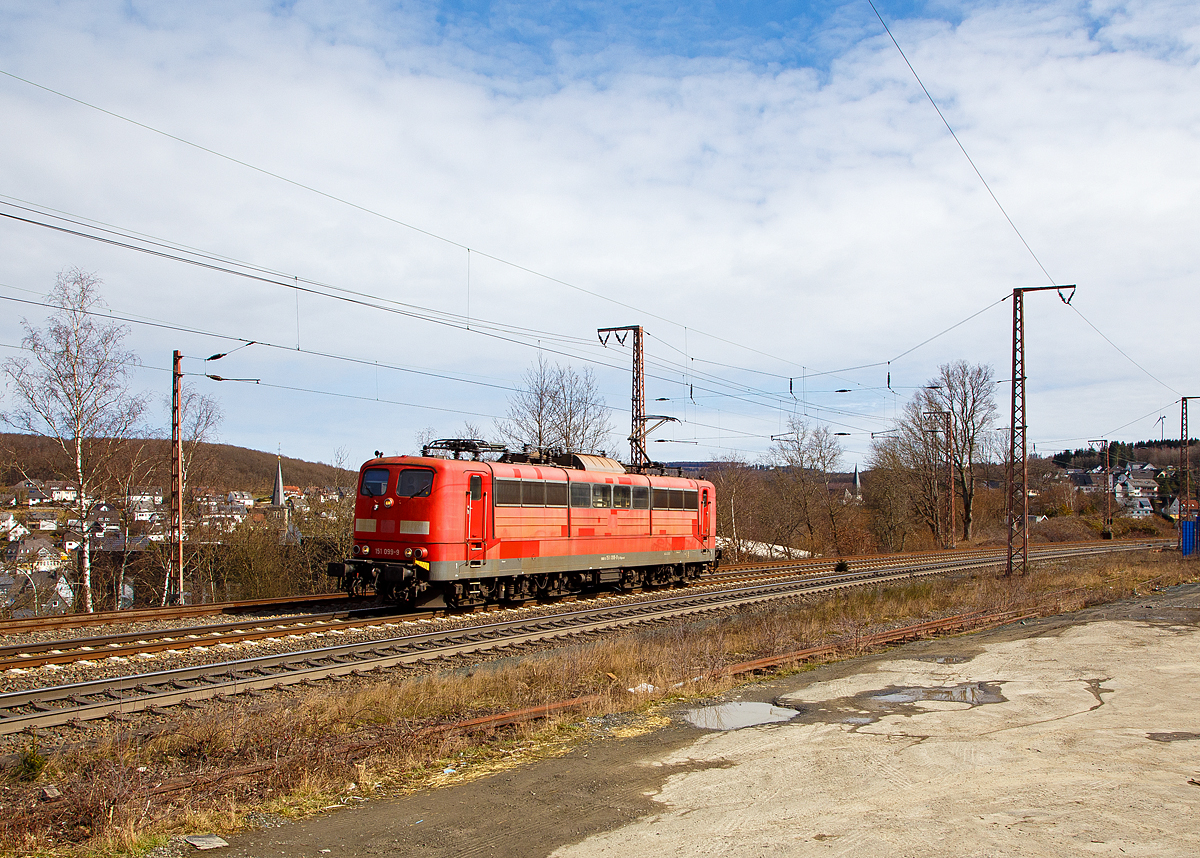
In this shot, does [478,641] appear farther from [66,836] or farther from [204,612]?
[66,836]

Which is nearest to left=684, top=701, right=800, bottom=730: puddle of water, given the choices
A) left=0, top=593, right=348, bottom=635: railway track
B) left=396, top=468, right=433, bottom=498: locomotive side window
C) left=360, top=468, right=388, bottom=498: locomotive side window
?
left=396, top=468, right=433, bottom=498: locomotive side window

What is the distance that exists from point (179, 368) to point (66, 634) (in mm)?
9382

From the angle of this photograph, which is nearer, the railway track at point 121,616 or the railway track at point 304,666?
the railway track at point 304,666

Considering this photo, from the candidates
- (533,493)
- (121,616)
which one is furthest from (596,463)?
(121,616)

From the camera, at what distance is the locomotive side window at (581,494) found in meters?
20.5

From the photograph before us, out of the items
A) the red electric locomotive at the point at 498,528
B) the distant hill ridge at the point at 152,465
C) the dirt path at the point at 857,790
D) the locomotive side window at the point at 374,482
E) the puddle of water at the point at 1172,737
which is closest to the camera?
the dirt path at the point at 857,790

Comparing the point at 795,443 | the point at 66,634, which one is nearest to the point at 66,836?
the point at 66,634

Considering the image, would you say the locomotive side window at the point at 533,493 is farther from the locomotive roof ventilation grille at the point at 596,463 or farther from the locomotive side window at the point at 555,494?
the locomotive roof ventilation grille at the point at 596,463

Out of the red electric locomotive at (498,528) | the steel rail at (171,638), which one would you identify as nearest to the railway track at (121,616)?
the steel rail at (171,638)

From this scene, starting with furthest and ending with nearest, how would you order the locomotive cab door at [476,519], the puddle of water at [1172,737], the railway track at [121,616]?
the locomotive cab door at [476,519]
the railway track at [121,616]
the puddle of water at [1172,737]

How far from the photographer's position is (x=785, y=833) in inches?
211

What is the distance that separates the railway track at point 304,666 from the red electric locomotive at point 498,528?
1591 millimetres

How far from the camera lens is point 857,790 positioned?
6203 mm

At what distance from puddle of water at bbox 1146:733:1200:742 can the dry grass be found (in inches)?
186
